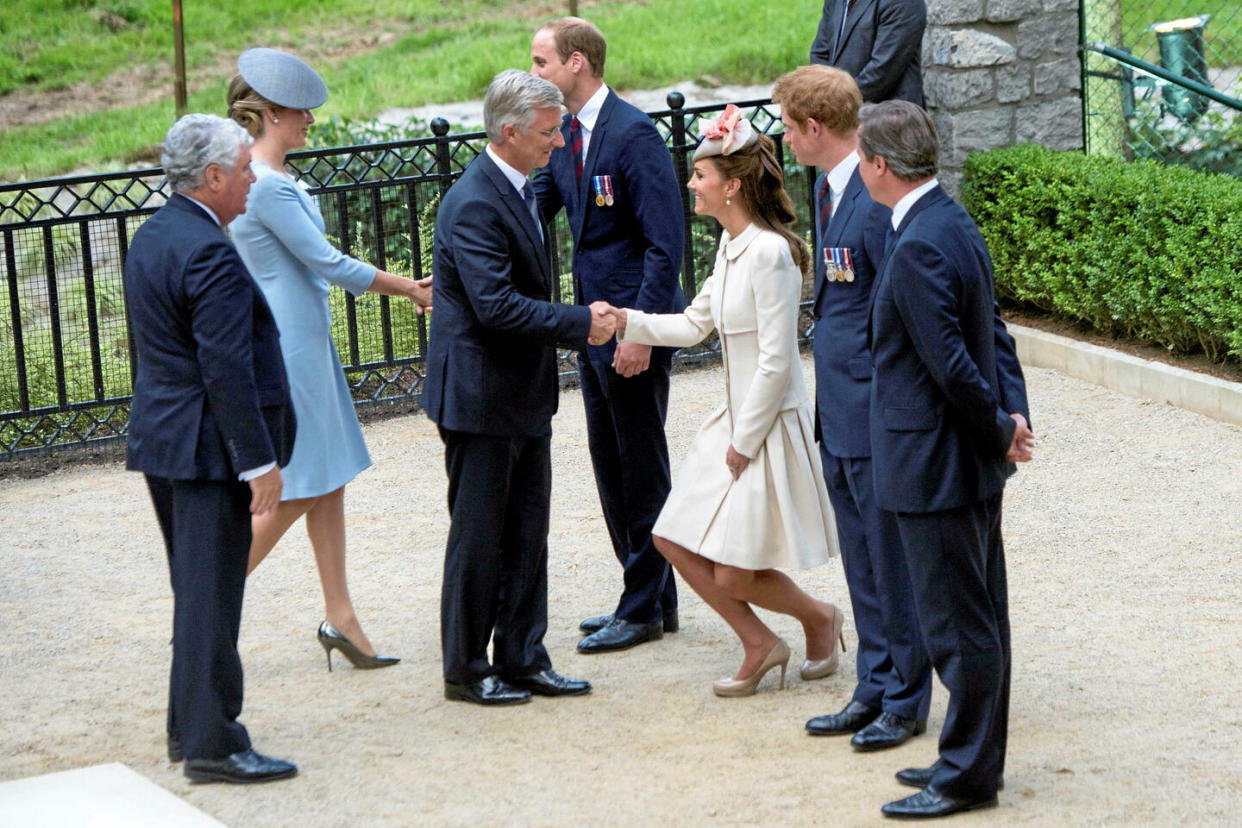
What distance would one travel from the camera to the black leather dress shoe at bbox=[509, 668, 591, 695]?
5.19m

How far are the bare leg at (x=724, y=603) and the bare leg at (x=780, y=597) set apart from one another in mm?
34

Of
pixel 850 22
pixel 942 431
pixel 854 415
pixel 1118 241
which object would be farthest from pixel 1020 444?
pixel 850 22

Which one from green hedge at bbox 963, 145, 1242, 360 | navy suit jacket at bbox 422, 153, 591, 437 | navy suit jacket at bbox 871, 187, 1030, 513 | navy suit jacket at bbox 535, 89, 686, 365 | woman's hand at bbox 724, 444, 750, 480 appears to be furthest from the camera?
green hedge at bbox 963, 145, 1242, 360

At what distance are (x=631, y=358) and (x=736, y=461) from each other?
60 centimetres

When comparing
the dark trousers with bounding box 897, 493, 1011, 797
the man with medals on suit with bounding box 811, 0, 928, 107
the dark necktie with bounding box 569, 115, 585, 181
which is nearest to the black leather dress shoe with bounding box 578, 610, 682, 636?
the dark necktie with bounding box 569, 115, 585, 181

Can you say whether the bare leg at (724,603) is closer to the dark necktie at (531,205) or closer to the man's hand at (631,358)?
the man's hand at (631,358)

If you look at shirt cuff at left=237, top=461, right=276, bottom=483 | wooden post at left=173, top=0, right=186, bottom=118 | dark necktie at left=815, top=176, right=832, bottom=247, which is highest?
wooden post at left=173, top=0, right=186, bottom=118

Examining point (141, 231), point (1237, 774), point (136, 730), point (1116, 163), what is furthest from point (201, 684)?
point (1116, 163)

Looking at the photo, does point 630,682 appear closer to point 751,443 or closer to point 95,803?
point 751,443

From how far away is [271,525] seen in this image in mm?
5441

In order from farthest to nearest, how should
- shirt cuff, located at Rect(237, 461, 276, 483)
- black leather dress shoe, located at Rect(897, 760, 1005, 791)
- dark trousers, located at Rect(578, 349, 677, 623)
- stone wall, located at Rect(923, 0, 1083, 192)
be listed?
1. stone wall, located at Rect(923, 0, 1083, 192)
2. dark trousers, located at Rect(578, 349, 677, 623)
3. shirt cuff, located at Rect(237, 461, 276, 483)
4. black leather dress shoe, located at Rect(897, 760, 1005, 791)

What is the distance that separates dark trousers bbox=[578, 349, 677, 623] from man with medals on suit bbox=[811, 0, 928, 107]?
3.48 meters

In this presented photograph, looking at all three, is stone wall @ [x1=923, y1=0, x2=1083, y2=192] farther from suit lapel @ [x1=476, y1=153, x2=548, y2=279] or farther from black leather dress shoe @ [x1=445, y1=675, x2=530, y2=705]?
black leather dress shoe @ [x1=445, y1=675, x2=530, y2=705]

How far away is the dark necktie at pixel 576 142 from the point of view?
5.68 metres
